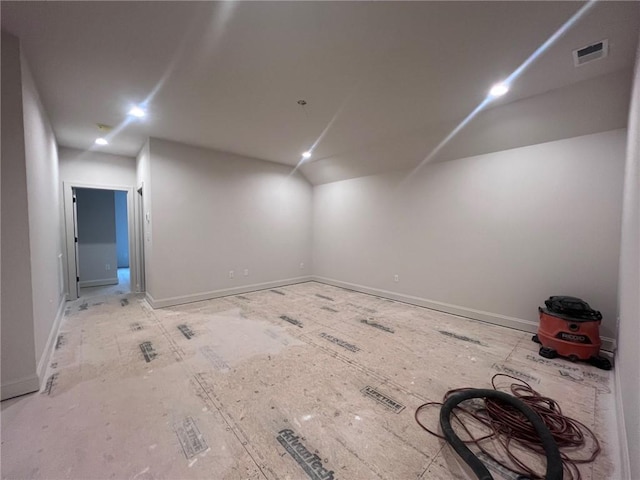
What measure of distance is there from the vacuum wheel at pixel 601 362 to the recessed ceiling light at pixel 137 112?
211 inches

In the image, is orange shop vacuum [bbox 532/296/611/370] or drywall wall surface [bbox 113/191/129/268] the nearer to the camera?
orange shop vacuum [bbox 532/296/611/370]

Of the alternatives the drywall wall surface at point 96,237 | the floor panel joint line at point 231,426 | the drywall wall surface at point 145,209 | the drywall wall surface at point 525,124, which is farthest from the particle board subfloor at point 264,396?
the drywall wall surface at point 96,237

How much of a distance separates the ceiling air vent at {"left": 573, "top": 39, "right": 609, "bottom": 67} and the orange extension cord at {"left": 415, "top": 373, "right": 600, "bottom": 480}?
8.63ft

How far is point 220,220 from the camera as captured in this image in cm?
468

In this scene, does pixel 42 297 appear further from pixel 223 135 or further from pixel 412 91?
pixel 412 91

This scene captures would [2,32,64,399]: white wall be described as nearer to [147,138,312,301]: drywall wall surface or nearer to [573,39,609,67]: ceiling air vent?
[147,138,312,301]: drywall wall surface

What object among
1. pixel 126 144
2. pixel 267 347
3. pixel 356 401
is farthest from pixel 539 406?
pixel 126 144

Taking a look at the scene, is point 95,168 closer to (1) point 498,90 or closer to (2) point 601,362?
(1) point 498,90

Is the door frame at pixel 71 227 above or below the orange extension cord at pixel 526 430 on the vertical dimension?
above

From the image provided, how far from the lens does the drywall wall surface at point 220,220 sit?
13.4 ft

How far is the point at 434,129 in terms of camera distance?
134 inches

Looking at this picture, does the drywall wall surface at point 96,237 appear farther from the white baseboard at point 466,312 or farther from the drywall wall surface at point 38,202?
the white baseboard at point 466,312

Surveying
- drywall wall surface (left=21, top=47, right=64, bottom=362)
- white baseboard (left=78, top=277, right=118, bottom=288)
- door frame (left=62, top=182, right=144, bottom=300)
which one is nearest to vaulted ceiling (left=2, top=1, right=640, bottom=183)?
drywall wall surface (left=21, top=47, right=64, bottom=362)

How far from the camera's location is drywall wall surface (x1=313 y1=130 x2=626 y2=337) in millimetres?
2773
